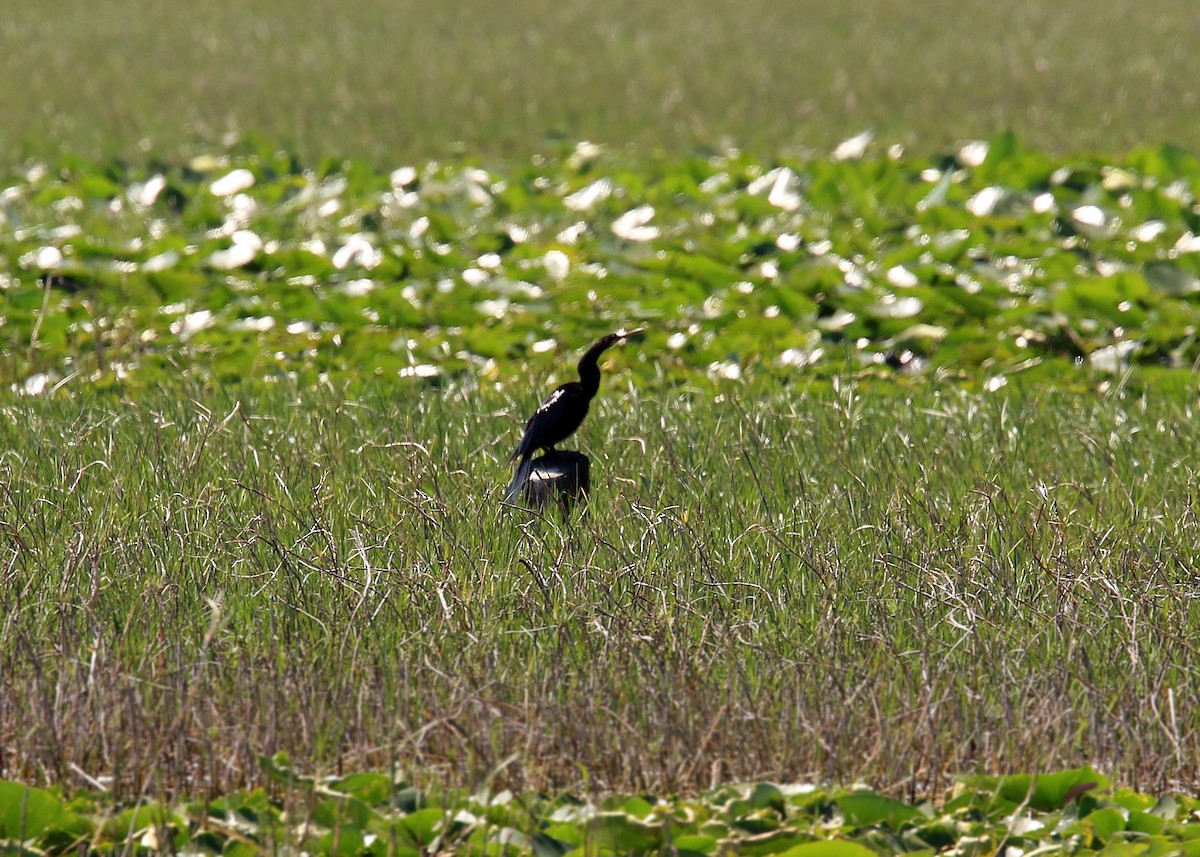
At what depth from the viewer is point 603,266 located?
873 cm

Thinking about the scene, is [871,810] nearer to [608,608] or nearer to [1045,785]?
[1045,785]

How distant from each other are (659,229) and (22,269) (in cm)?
366

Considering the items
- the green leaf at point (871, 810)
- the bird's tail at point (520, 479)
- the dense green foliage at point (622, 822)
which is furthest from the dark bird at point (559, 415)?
the green leaf at point (871, 810)

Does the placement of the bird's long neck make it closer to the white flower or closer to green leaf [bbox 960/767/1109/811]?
green leaf [bbox 960/767/1109/811]

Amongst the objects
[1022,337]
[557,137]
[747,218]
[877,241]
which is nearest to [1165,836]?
[1022,337]

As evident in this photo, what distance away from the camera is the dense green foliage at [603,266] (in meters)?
7.39

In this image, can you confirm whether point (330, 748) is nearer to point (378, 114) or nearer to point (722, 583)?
point (722, 583)

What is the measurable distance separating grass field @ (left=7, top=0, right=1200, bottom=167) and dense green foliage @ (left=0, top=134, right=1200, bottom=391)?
127 centimetres

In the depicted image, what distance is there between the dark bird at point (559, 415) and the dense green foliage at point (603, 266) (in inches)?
71.5

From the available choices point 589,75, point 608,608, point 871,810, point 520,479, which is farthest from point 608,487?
point 589,75

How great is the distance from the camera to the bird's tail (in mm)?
4312

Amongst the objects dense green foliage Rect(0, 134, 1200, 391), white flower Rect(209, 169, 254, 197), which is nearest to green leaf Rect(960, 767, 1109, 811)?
dense green foliage Rect(0, 134, 1200, 391)

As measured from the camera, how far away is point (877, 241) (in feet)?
30.0

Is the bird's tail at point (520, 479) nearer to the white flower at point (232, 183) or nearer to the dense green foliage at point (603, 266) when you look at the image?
the dense green foliage at point (603, 266)
